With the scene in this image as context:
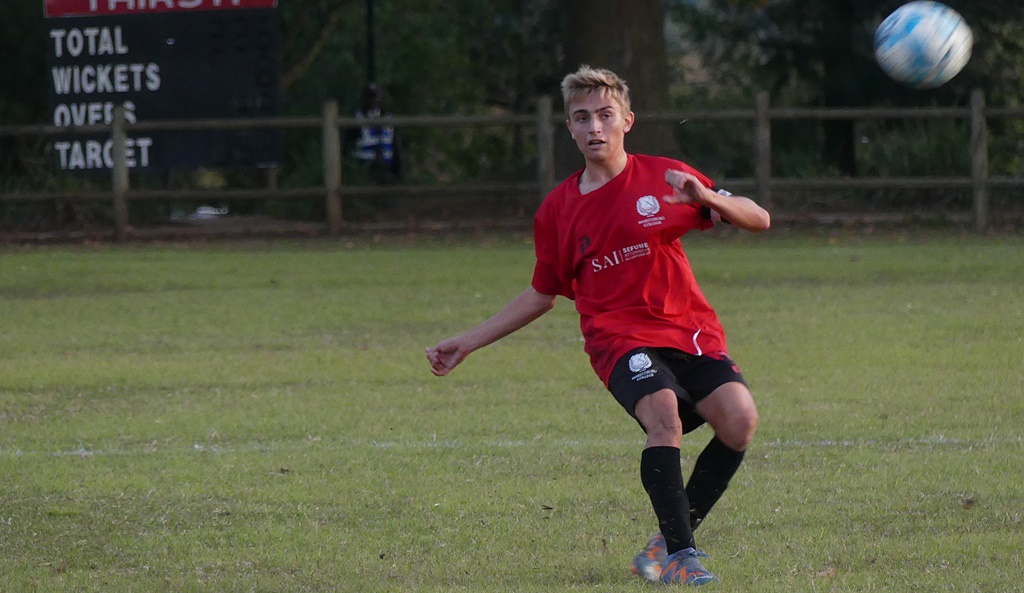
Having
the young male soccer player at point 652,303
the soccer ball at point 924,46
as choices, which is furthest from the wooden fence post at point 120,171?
the young male soccer player at point 652,303

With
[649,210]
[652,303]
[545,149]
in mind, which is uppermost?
[649,210]

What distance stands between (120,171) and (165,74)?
1.43 metres

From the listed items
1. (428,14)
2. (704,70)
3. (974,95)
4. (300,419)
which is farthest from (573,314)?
(704,70)

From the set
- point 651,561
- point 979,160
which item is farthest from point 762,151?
point 651,561

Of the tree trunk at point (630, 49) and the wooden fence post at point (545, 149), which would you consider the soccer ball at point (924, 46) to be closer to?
the wooden fence post at point (545, 149)

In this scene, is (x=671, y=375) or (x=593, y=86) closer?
(x=671, y=375)

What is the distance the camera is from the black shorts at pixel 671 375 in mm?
4953

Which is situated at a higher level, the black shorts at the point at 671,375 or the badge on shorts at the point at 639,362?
the badge on shorts at the point at 639,362

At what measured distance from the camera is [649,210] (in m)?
5.13

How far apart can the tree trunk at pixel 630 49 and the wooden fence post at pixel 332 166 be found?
10.8 feet

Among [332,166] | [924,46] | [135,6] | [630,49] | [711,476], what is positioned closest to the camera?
[711,476]

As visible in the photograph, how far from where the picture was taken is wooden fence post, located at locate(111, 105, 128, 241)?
66.3 ft

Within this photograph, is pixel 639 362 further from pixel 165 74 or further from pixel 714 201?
pixel 165 74

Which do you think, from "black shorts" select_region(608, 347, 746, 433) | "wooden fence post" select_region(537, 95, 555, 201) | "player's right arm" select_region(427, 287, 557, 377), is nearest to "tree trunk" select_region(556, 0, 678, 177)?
"wooden fence post" select_region(537, 95, 555, 201)
